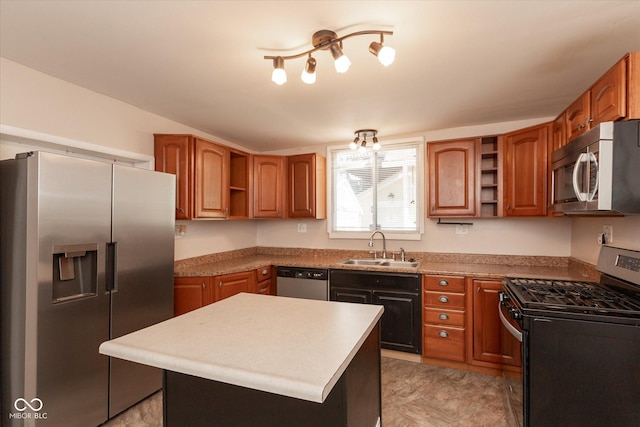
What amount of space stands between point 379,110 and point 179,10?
179cm

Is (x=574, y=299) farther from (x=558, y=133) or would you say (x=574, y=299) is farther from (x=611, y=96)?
(x=558, y=133)

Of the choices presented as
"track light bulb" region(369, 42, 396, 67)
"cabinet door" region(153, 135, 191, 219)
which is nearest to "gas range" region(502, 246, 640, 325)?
"track light bulb" region(369, 42, 396, 67)

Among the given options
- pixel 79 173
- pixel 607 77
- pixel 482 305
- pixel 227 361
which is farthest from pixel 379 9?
pixel 482 305

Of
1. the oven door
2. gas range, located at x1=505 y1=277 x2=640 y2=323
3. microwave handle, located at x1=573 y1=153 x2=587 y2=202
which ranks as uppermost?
microwave handle, located at x1=573 y1=153 x2=587 y2=202

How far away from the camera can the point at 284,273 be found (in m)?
3.39

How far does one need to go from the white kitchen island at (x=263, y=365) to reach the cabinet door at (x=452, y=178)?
1.91 m

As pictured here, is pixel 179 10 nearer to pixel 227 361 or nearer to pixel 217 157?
pixel 227 361

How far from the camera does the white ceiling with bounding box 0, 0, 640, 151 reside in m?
1.45

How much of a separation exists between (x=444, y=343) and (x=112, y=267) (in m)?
2.71

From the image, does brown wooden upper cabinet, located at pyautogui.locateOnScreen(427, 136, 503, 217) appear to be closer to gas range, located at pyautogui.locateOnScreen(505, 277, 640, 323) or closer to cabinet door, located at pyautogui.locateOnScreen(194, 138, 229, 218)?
gas range, located at pyautogui.locateOnScreen(505, 277, 640, 323)

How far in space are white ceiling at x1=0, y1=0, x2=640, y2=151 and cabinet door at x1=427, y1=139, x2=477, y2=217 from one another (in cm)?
36

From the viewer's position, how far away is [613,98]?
1570 mm

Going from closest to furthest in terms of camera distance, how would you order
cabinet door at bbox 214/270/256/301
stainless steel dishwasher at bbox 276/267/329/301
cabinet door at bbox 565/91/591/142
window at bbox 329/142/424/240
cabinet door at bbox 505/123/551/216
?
1. cabinet door at bbox 565/91/591/142
2. cabinet door at bbox 505/123/551/216
3. cabinet door at bbox 214/270/256/301
4. stainless steel dishwasher at bbox 276/267/329/301
5. window at bbox 329/142/424/240

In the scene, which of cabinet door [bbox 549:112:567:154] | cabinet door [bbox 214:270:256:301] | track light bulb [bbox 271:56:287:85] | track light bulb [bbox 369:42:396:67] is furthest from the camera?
cabinet door [bbox 214:270:256:301]
